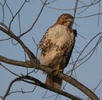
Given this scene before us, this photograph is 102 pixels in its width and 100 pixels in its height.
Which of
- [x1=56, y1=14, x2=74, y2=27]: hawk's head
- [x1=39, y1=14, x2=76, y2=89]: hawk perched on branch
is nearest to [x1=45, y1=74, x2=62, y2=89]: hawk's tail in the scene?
[x1=39, y1=14, x2=76, y2=89]: hawk perched on branch

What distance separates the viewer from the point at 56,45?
218 inches

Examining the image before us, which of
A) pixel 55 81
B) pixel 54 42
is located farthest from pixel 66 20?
pixel 55 81

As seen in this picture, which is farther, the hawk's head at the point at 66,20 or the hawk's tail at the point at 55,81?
the hawk's head at the point at 66,20

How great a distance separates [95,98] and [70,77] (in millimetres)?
434

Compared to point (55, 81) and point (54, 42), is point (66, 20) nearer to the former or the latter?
point (54, 42)

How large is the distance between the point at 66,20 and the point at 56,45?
59 cm

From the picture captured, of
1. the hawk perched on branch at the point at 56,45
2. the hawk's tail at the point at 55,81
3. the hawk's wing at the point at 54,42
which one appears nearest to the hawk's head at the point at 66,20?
the hawk perched on branch at the point at 56,45

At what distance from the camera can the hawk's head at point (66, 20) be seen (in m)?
5.86

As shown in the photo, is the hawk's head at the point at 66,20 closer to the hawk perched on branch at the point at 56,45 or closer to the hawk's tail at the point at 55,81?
the hawk perched on branch at the point at 56,45

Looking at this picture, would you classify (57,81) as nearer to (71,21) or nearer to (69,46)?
(69,46)

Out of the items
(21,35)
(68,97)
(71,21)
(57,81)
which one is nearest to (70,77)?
(68,97)

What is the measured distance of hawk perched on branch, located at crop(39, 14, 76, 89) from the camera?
5.52m

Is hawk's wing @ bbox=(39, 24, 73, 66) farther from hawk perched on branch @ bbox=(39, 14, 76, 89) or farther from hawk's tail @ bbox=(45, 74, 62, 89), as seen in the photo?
hawk's tail @ bbox=(45, 74, 62, 89)

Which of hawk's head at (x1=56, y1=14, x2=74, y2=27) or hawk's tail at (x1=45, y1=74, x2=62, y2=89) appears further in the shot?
hawk's head at (x1=56, y1=14, x2=74, y2=27)
